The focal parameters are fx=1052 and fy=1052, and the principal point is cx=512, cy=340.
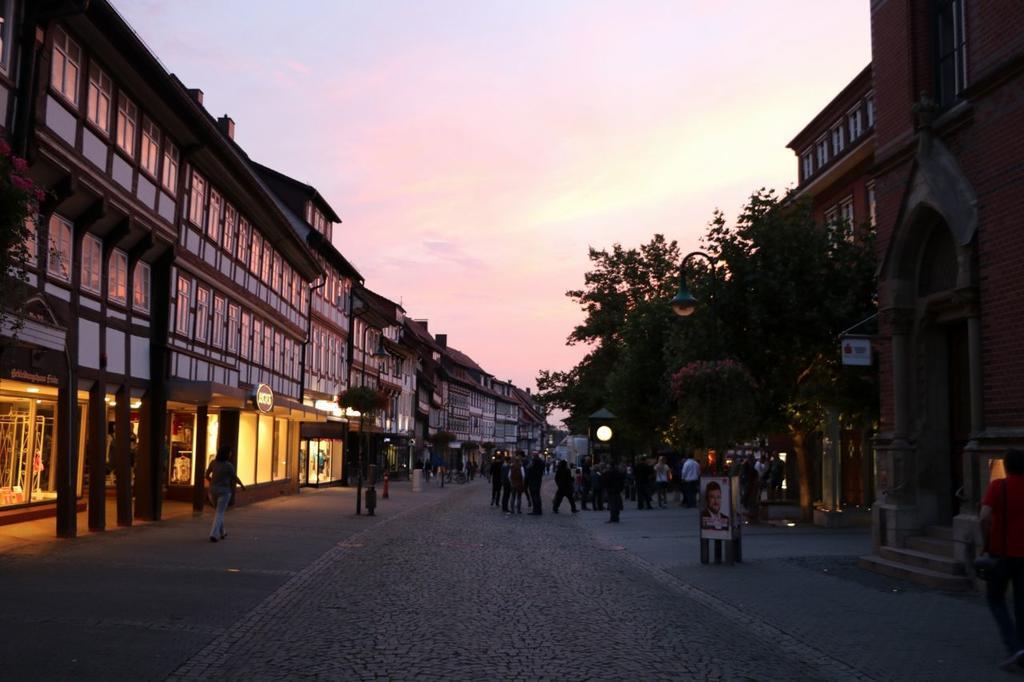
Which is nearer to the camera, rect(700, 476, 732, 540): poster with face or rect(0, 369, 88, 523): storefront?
rect(700, 476, 732, 540): poster with face

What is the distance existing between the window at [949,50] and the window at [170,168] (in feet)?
50.8

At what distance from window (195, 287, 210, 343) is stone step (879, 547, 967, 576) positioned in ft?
55.2

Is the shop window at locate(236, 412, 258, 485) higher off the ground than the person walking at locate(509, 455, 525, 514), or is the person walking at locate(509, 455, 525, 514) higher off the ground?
Answer: the shop window at locate(236, 412, 258, 485)

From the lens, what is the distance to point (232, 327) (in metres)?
29.2

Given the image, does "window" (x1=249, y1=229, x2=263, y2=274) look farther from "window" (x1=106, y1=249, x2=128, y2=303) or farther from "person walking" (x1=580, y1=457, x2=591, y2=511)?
"person walking" (x1=580, y1=457, x2=591, y2=511)

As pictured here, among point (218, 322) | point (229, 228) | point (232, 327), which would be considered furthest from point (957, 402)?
point (232, 327)

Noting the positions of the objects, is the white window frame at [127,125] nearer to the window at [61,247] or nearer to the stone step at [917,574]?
the window at [61,247]

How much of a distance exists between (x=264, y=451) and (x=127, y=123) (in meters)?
15.5

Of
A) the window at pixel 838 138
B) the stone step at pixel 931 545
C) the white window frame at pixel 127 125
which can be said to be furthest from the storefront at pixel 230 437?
the window at pixel 838 138

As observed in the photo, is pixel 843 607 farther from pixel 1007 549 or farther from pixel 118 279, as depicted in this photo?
pixel 118 279

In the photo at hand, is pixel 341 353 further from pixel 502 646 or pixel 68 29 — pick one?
pixel 502 646

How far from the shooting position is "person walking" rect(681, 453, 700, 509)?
3378 centimetres

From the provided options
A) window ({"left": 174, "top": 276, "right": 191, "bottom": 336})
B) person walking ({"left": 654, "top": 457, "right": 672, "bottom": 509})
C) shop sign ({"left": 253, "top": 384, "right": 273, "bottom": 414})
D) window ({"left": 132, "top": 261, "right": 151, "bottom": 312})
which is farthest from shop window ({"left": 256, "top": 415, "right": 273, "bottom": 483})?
person walking ({"left": 654, "top": 457, "right": 672, "bottom": 509})

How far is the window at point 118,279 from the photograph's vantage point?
20.3m
